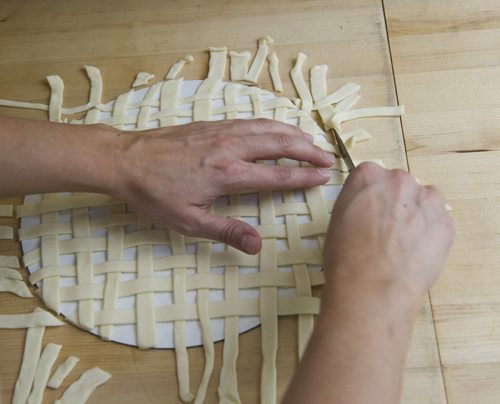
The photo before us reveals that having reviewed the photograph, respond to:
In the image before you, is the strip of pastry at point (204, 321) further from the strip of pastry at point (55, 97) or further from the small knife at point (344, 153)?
the strip of pastry at point (55, 97)

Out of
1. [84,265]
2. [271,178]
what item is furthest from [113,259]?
[271,178]

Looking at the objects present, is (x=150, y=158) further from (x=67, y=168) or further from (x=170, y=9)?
(x=170, y=9)

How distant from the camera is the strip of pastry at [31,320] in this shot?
84 cm

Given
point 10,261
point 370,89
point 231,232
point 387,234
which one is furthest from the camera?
point 370,89

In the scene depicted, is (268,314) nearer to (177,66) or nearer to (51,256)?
(51,256)

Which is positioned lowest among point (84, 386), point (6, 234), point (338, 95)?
point (84, 386)

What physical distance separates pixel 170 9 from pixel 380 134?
0.47m

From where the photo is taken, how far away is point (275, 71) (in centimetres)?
103

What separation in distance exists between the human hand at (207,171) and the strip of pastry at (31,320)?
7.7 inches

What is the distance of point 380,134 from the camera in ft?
3.12

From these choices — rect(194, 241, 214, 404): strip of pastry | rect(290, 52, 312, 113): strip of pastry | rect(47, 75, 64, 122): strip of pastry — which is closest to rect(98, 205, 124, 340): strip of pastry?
rect(194, 241, 214, 404): strip of pastry

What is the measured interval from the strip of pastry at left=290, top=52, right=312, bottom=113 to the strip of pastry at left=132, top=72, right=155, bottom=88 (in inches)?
9.7

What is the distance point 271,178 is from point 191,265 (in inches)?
6.5

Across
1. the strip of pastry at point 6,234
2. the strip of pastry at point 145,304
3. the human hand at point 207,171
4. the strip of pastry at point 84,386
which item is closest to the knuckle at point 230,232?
the human hand at point 207,171
